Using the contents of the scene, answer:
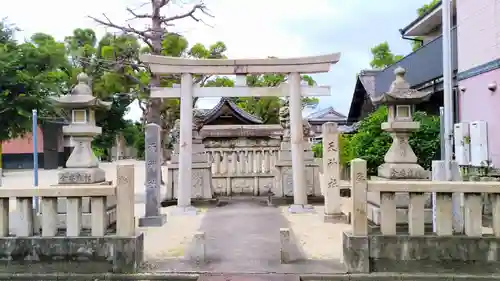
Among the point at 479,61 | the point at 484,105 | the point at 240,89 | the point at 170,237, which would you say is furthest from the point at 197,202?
the point at 479,61

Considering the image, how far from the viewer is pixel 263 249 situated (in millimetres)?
7496

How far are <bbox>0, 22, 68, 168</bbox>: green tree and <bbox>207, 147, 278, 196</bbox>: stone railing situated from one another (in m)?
14.5

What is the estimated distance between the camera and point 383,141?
15.4m

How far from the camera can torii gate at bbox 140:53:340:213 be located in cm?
1160

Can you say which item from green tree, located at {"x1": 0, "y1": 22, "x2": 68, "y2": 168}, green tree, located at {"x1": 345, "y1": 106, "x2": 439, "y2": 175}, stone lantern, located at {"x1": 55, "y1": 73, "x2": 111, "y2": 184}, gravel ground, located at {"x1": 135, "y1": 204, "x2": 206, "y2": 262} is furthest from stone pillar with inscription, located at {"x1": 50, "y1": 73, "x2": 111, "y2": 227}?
green tree, located at {"x1": 0, "y1": 22, "x2": 68, "y2": 168}

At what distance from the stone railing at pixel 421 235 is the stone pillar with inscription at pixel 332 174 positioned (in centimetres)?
422

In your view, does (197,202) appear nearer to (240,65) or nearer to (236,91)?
(236,91)

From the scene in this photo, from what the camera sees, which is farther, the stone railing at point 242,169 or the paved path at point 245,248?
the stone railing at point 242,169

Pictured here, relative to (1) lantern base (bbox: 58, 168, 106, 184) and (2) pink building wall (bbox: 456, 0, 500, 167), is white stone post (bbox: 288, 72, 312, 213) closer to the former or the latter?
(2) pink building wall (bbox: 456, 0, 500, 167)

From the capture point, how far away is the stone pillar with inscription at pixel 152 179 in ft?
32.4

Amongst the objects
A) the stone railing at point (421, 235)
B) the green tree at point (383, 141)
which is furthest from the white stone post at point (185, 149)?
the green tree at point (383, 141)

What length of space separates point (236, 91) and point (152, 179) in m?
3.48

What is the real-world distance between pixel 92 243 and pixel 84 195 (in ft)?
2.29

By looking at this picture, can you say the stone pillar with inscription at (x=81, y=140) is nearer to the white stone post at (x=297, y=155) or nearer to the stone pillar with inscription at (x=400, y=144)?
the stone pillar with inscription at (x=400, y=144)
